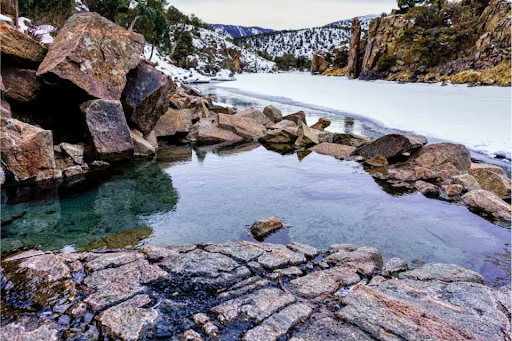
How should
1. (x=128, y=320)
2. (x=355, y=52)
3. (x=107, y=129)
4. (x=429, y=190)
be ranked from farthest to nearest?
(x=355, y=52)
(x=107, y=129)
(x=429, y=190)
(x=128, y=320)

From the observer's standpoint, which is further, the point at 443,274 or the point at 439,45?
the point at 439,45

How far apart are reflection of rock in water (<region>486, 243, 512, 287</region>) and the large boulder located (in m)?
9.87

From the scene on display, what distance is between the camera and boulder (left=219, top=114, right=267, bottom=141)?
1436 centimetres

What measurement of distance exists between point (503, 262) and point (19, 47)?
1186 cm

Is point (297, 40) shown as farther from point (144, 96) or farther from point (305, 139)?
point (144, 96)

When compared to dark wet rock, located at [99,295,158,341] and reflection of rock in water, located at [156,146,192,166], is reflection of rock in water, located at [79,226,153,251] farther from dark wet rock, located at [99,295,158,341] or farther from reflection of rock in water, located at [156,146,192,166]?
reflection of rock in water, located at [156,146,192,166]

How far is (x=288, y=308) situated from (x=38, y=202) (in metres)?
6.07

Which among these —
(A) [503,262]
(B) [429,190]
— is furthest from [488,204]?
(A) [503,262]

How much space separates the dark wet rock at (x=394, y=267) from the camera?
13.9ft

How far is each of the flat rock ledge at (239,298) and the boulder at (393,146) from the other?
260 inches

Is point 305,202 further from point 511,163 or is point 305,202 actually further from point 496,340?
point 511,163

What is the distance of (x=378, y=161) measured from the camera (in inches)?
412

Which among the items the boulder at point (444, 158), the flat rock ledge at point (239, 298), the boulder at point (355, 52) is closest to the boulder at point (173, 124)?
the boulder at point (444, 158)

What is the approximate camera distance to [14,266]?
3734mm
